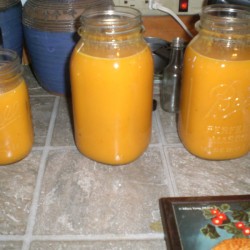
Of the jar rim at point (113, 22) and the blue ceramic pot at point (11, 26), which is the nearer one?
the jar rim at point (113, 22)

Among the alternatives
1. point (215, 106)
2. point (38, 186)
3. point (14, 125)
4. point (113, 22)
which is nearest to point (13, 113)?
point (14, 125)

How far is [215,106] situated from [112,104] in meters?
0.18

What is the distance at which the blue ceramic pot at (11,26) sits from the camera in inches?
31.4

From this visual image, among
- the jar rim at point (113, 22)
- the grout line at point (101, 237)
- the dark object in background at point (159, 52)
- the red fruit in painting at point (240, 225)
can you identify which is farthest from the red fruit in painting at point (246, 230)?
the dark object in background at point (159, 52)

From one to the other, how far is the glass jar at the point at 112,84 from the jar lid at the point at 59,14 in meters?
0.15

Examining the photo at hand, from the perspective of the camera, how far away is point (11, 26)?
82cm

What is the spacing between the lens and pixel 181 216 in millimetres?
525

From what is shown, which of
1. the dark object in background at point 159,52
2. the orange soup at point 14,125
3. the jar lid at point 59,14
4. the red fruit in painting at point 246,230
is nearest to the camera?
the red fruit in painting at point 246,230

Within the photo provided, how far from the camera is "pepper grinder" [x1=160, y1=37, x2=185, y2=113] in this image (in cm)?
80

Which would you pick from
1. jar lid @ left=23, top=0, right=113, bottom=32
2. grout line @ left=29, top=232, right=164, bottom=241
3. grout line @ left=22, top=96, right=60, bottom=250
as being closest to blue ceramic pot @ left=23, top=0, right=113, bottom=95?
jar lid @ left=23, top=0, right=113, bottom=32

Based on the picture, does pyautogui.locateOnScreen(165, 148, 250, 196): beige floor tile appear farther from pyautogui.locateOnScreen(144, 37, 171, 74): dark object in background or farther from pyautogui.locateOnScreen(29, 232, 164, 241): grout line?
pyautogui.locateOnScreen(144, 37, 171, 74): dark object in background

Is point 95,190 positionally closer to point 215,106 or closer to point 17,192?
point 17,192

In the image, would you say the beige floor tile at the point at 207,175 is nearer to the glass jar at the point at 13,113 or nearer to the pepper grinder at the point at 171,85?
the pepper grinder at the point at 171,85

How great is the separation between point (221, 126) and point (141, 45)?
197 mm
